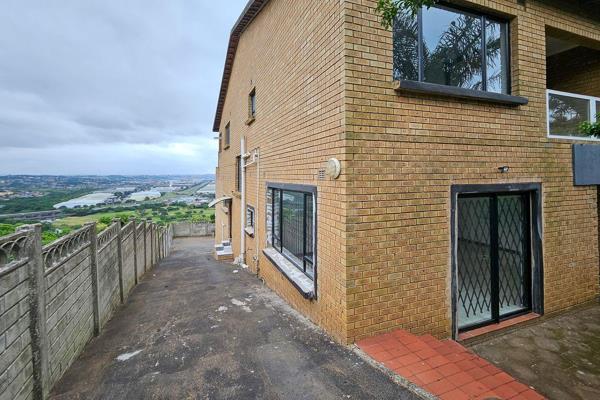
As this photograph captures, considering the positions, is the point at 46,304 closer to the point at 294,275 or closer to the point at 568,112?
the point at 294,275

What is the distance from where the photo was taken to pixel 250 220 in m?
9.58

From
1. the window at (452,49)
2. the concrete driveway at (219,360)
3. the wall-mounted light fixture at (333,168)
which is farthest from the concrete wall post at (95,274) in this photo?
the window at (452,49)

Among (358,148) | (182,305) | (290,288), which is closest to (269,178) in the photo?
(290,288)

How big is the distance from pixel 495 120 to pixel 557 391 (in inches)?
134

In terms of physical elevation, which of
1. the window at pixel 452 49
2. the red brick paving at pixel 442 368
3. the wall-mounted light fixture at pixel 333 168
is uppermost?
the window at pixel 452 49

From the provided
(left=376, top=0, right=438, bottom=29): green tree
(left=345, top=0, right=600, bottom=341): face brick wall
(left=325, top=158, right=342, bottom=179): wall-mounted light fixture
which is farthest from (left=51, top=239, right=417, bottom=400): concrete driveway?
(left=376, top=0, right=438, bottom=29): green tree

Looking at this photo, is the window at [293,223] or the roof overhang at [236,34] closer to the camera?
the window at [293,223]

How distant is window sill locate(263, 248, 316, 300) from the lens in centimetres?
468

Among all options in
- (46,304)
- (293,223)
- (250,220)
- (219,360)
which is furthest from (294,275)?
(250,220)

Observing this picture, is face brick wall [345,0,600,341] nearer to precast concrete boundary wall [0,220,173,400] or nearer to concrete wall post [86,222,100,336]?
precast concrete boundary wall [0,220,173,400]

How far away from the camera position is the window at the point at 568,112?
5.21m

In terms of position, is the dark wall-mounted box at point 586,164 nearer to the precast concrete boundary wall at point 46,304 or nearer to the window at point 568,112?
the window at point 568,112

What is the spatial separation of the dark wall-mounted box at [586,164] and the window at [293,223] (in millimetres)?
4497

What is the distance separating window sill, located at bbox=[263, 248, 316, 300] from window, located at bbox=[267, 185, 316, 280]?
0.09 metres
